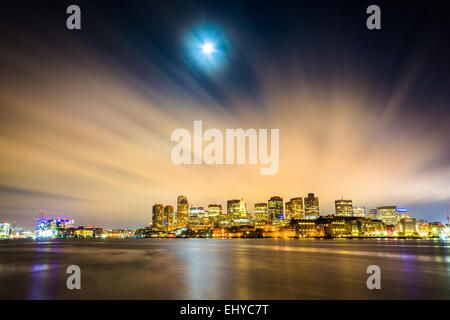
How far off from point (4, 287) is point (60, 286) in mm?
5038

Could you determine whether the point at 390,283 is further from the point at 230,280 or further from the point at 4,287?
the point at 4,287

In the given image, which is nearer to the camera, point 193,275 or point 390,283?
point 390,283

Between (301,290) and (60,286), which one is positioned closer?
(301,290)
